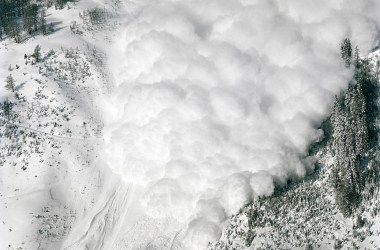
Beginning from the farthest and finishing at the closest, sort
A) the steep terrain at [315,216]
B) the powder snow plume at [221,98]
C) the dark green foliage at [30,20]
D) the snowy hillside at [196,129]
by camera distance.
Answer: the dark green foliage at [30,20], the powder snow plume at [221,98], the snowy hillside at [196,129], the steep terrain at [315,216]

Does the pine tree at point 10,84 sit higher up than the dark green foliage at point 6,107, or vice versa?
the pine tree at point 10,84

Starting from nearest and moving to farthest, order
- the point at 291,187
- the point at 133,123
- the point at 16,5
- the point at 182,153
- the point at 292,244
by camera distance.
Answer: the point at 292,244, the point at 291,187, the point at 182,153, the point at 133,123, the point at 16,5

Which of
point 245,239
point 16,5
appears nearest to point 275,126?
point 245,239

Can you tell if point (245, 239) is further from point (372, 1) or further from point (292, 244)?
point (372, 1)

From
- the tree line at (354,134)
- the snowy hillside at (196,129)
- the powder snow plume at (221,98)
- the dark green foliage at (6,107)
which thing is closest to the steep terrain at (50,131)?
the dark green foliage at (6,107)

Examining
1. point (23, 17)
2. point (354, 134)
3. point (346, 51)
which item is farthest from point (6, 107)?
point (346, 51)

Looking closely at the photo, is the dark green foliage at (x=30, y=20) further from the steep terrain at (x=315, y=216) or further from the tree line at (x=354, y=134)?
the tree line at (x=354, y=134)

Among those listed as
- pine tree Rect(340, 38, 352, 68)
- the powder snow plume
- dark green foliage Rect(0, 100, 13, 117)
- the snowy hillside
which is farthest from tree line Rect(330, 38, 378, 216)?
dark green foliage Rect(0, 100, 13, 117)
